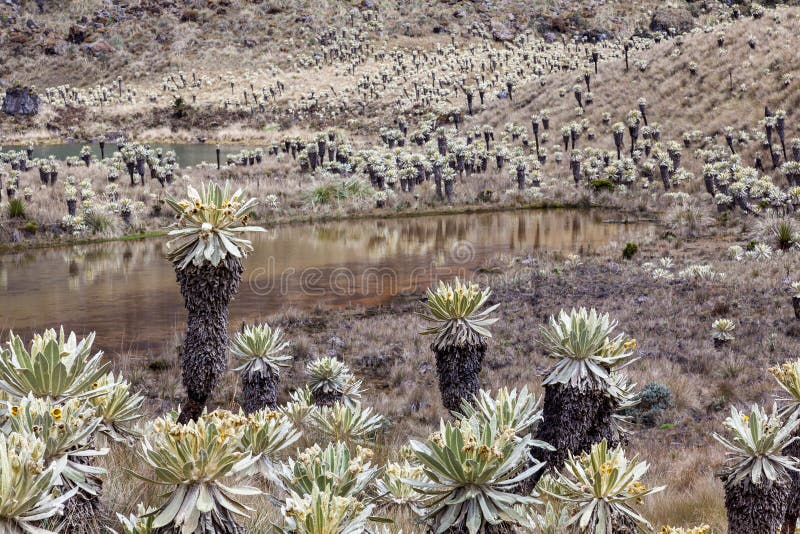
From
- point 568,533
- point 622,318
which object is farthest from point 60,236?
point 568,533

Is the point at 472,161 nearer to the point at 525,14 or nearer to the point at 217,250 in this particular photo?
the point at 217,250

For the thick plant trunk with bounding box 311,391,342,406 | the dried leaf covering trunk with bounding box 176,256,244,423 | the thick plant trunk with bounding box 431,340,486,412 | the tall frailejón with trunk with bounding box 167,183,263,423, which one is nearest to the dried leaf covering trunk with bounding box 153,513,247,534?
the tall frailejón with trunk with bounding box 167,183,263,423

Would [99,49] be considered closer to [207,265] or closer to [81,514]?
[207,265]

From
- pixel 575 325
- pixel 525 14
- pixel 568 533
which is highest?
pixel 525 14

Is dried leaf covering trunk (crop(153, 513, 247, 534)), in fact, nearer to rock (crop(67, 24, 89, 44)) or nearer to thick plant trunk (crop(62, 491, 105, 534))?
thick plant trunk (crop(62, 491, 105, 534))

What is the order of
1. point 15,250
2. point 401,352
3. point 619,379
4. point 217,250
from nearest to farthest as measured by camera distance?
point 217,250
point 619,379
point 401,352
point 15,250

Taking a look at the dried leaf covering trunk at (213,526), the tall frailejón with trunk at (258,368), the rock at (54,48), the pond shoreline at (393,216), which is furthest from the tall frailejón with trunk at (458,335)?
the rock at (54,48)

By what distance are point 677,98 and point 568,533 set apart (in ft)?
134

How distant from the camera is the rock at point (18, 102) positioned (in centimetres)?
6550

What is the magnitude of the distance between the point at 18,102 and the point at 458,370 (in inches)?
2901

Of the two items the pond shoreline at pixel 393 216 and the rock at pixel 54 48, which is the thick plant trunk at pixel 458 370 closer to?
the pond shoreline at pixel 393 216

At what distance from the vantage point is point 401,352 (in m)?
13.1

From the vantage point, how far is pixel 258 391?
6.44m

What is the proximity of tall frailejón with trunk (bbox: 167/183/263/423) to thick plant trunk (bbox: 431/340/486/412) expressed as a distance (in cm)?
174
